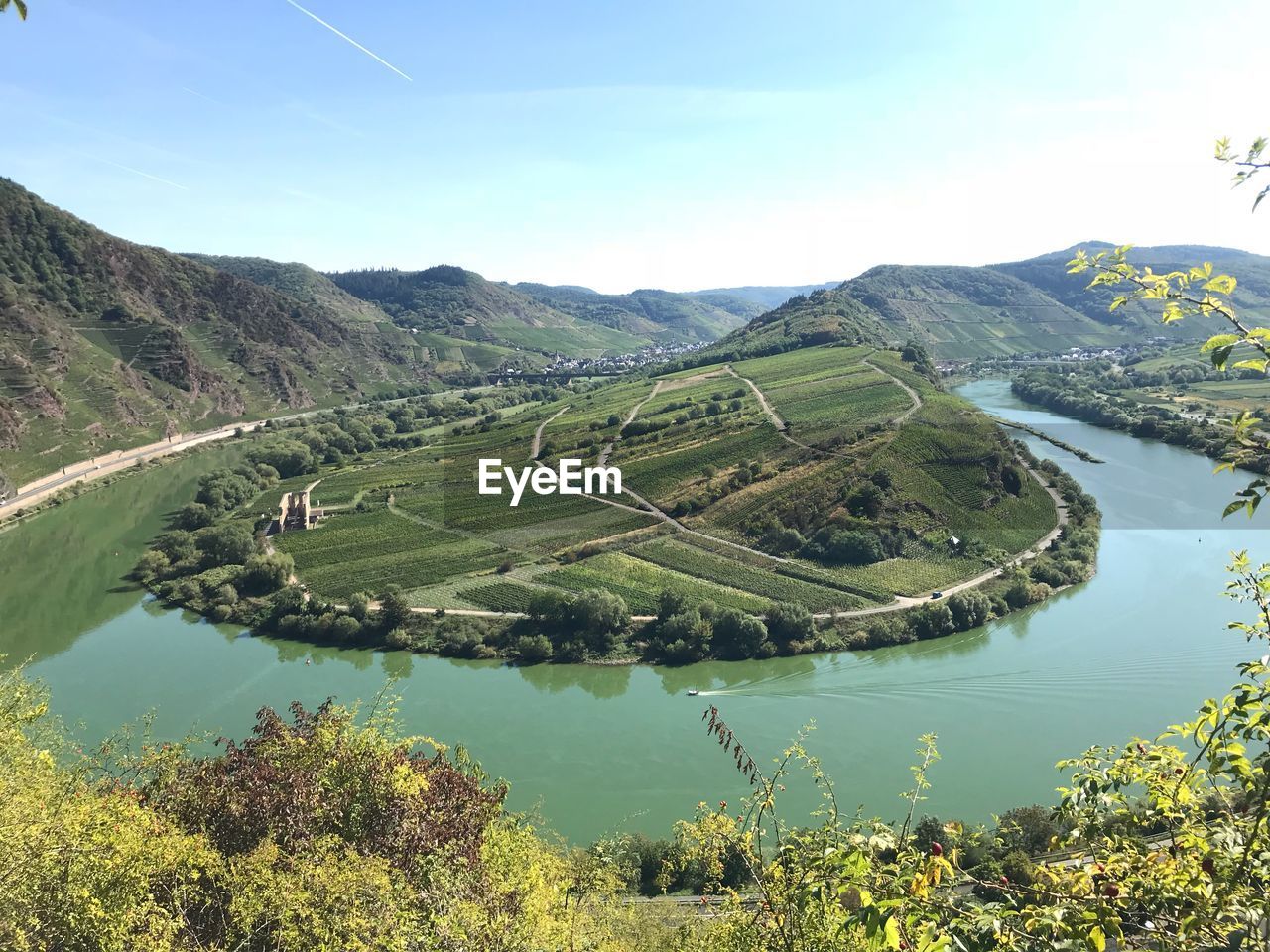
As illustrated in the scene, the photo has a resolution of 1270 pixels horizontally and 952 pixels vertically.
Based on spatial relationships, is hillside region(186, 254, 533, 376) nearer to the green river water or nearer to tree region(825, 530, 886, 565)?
the green river water

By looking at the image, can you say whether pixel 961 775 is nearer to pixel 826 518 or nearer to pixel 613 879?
pixel 613 879

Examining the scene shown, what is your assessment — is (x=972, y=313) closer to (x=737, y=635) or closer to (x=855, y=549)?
(x=855, y=549)

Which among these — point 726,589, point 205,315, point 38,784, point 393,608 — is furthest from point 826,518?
point 205,315

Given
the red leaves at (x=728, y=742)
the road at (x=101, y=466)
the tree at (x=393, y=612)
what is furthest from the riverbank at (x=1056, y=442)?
the road at (x=101, y=466)

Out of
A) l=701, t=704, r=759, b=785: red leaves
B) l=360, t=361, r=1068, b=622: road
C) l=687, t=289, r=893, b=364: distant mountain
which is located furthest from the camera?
l=687, t=289, r=893, b=364: distant mountain

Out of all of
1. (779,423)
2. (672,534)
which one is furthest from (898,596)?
(779,423)

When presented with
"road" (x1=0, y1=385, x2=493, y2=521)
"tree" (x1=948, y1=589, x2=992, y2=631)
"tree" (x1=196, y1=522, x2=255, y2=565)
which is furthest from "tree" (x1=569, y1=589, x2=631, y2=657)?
"road" (x1=0, y1=385, x2=493, y2=521)
